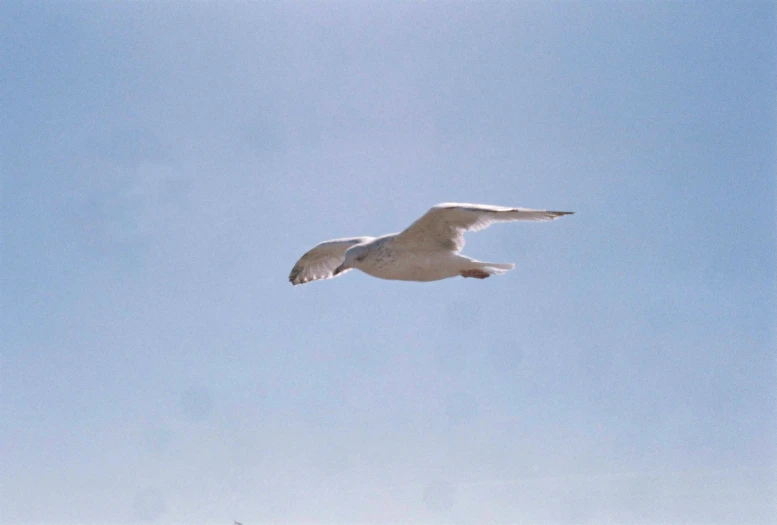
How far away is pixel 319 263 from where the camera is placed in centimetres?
1980

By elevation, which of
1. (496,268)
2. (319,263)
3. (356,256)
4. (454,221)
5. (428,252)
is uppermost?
(319,263)

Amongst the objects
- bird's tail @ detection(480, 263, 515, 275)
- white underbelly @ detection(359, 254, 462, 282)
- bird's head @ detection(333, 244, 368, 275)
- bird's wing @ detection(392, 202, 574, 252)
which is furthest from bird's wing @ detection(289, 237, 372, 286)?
bird's tail @ detection(480, 263, 515, 275)

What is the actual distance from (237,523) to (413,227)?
2286 cm

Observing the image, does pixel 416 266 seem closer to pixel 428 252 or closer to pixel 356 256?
pixel 428 252

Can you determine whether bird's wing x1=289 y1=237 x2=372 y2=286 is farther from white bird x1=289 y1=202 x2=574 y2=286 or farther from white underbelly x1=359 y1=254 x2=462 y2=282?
white underbelly x1=359 y1=254 x2=462 y2=282

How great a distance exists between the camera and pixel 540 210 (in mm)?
14266

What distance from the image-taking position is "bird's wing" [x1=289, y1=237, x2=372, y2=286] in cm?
1914

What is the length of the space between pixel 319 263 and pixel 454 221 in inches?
216

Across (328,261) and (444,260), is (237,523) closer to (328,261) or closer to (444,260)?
(328,261)

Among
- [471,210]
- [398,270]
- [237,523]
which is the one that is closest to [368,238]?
[398,270]

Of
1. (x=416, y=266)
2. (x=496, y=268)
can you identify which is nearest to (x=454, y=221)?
(x=416, y=266)

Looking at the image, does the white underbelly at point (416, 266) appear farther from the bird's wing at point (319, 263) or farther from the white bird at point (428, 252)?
the bird's wing at point (319, 263)

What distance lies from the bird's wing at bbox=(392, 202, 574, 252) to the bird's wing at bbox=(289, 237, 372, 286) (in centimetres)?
386

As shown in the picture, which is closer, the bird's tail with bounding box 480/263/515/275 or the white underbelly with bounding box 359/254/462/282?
the white underbelly with bounding box 359/254/462/282
